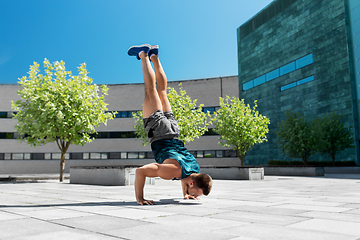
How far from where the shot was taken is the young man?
5742 mm

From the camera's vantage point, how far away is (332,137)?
95.2 feet

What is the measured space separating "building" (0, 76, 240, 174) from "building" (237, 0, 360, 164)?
5.86 metres

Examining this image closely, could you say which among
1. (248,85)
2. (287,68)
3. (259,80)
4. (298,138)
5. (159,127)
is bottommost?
(159,127)

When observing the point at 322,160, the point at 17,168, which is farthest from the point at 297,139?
the point at 17,168

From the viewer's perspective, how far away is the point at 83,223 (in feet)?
12.6

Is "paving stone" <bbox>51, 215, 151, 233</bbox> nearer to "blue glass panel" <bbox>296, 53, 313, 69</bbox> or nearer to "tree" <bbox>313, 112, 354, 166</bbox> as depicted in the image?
"tree" <bbox>313, 112, 354, 166</bbox>

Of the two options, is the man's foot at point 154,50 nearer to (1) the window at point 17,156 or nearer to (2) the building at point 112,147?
(2) the building at point 112,147

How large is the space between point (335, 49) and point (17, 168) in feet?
132

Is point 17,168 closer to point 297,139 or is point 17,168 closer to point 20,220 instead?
point 297,139

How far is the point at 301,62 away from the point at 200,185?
34585mm

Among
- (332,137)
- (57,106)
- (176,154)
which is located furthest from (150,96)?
(332,137)

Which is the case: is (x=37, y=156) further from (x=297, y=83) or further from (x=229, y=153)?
(x=297, y=83)

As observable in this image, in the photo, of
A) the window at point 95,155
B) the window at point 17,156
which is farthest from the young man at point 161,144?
the window at point 17,156

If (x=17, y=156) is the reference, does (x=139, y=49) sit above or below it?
above
